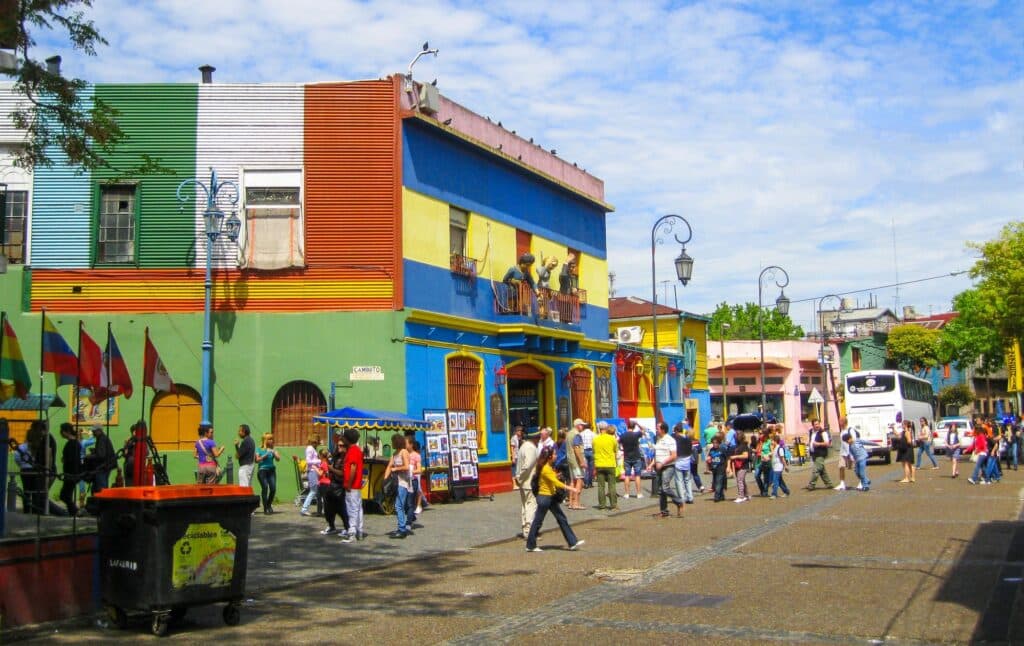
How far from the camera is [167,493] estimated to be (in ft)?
30.8

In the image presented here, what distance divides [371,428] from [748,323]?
69.1 meters

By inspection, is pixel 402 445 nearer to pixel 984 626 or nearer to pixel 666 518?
pixel 666 518

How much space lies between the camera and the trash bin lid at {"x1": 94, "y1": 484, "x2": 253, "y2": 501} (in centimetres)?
930

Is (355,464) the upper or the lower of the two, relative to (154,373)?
lower

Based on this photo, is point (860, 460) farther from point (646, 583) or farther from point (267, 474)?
point (646, 583)

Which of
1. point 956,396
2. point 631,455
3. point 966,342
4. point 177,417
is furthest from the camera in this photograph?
point 956,396

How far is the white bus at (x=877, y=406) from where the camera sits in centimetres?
4041

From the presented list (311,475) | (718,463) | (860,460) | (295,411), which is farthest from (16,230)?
(860,460)

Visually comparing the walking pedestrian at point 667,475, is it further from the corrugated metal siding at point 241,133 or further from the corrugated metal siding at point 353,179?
the corrugated metal siding at point 241,133

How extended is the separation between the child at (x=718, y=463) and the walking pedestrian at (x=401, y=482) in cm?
797

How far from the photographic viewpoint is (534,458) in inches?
635

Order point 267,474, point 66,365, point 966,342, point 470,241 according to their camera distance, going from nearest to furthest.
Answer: point 66,365 → point 267,474 → point 470,241 → point 966,342

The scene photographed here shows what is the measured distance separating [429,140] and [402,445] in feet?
30.2

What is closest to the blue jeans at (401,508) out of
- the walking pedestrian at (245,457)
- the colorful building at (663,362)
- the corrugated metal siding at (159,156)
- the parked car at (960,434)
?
the walking pedestrian at (245,457)
